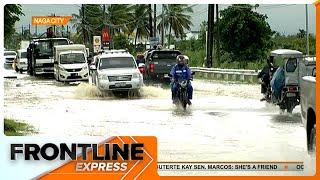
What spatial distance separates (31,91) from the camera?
1307 cm

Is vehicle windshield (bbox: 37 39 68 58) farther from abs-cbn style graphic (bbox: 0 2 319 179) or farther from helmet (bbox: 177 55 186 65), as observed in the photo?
helmet (bbox: 177 55 186 65)

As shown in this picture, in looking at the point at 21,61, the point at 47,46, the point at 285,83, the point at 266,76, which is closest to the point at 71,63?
the point at 47,46

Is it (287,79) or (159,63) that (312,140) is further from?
(159,63)

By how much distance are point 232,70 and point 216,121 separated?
432mm

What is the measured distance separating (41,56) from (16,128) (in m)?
0.82

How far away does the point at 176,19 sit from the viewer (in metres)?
12.7

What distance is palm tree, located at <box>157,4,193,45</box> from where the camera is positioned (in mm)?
12688

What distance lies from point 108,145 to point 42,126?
554 millimetres

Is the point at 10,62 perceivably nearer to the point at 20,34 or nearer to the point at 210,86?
the point at 20,34

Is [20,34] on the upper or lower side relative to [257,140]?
upper

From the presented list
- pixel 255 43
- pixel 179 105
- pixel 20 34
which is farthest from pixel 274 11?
pixel 20 34

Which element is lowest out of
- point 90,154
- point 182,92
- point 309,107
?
point 90,154

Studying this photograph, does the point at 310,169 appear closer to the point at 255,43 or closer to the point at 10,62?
the point at 255,43

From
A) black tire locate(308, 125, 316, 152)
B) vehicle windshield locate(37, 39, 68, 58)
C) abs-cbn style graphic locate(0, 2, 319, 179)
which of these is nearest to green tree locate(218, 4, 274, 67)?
abs-cbn style graphic locate(0, 2, 319, 179)
